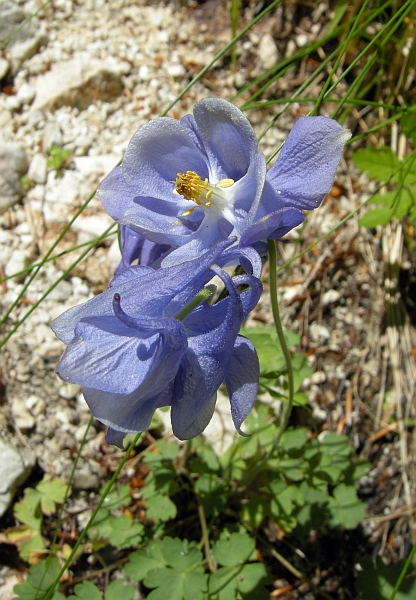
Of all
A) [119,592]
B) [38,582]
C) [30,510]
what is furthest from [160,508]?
[30,510]

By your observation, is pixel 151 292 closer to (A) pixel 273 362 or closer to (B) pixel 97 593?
(A) pixel 273 362

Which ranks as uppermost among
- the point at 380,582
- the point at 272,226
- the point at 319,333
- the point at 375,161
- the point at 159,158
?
the point at 159,158

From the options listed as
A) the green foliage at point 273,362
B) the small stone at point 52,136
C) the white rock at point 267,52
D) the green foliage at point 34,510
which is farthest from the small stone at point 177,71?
the green foliage at point 34,510

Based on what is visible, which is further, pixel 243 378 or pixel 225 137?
pixel 225 137

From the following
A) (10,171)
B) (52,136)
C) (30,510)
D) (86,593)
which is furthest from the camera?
(52,136)

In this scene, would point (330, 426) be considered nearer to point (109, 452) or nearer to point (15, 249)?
point (109, 452)

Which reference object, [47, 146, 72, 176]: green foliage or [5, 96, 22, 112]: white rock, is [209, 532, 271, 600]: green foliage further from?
[5, 96, 22, 112]: white rock

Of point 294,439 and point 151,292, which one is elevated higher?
point 151,292

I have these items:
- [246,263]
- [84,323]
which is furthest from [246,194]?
[84,323]
